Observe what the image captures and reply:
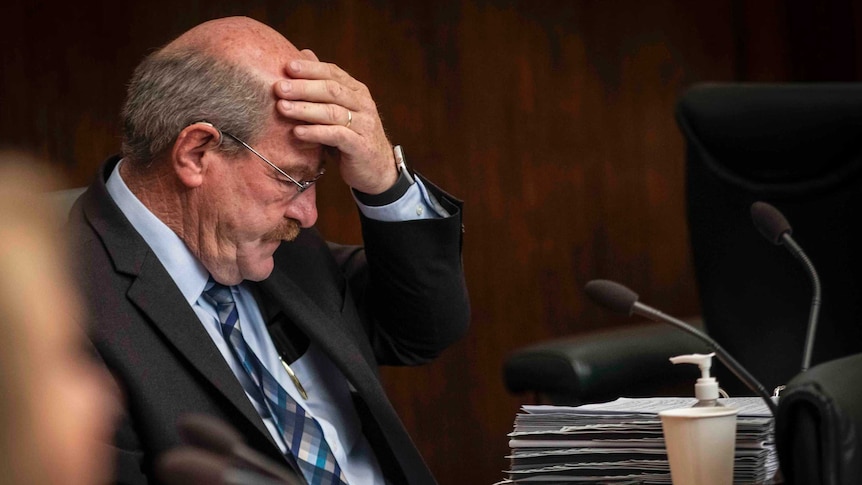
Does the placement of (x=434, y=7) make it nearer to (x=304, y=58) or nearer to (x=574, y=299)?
(x=574, y=299)

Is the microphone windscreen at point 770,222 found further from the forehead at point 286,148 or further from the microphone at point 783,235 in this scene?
the forehead at point 286,148

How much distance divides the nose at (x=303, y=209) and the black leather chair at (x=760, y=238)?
45 cm

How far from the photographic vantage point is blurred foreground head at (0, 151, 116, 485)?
387 mm

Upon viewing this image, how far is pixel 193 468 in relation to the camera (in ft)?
1.81

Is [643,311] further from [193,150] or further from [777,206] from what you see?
[777,206]

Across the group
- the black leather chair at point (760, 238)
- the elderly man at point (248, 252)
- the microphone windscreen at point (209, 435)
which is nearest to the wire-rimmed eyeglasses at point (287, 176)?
the elderly man at point (248, 252)

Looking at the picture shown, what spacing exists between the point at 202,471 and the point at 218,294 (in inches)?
49.8

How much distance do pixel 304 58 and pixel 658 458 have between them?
86 centimetres

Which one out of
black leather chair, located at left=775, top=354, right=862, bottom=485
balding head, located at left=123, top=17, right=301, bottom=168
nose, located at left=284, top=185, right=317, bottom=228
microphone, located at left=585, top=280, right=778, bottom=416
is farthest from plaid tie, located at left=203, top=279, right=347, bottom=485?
black leather chair, located at left=775, top=354, right=862, bottom=485

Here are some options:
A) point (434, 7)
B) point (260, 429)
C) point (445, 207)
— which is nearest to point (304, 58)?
point (445, 207)

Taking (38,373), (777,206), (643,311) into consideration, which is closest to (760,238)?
(777,206)

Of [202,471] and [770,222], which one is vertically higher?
[770,222]

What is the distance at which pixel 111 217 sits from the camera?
1661 millimetres

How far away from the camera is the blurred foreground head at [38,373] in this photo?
1.27 feet
